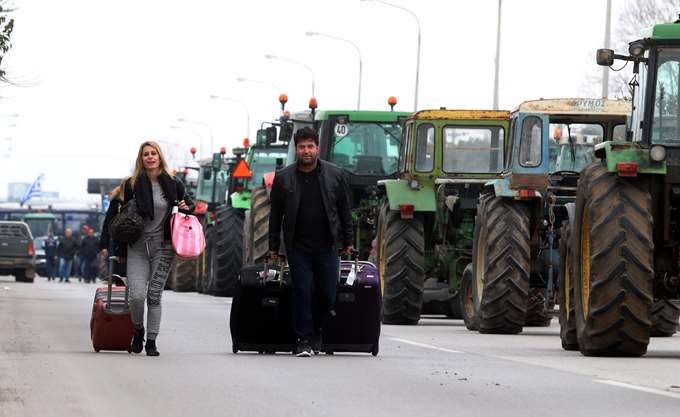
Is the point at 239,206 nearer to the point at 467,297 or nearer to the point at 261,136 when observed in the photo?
the point at 261,136

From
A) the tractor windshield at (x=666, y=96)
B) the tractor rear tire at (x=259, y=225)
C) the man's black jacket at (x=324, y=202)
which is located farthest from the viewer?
the tractor rear tire at (x=259, y=225)

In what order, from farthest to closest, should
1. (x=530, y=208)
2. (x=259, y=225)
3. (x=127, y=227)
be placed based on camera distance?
(x=259, y=225), (x=530, y=208), (x=127, y=227)

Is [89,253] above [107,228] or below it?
below

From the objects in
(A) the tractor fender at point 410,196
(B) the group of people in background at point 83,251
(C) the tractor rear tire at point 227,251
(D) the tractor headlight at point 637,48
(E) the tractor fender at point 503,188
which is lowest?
(B) the group of people in background at point 83,251

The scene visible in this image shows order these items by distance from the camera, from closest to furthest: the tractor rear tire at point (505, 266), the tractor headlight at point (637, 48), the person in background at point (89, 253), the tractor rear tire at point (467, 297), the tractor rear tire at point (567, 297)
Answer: the tractor headlight at point (637, 48) → the tractor rear tire at point (567, 297) → the tractor rear tire at point (505, 266) → the tractor rear tire at point (467, 297) → the person in background at point (89, 253)

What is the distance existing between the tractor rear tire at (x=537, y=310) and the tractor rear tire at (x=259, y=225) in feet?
30.8

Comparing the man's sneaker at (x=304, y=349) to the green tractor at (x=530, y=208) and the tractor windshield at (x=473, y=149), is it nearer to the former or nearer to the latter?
the green tractor at (x=530, y=208)

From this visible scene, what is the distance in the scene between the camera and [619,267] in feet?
55.7

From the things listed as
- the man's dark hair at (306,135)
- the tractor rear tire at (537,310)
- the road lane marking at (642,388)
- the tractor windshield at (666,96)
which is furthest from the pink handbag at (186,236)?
the tractor rear tire at (537,310)

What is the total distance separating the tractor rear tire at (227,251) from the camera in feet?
134

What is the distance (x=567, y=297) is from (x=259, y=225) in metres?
16.1

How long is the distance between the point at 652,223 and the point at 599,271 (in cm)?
62

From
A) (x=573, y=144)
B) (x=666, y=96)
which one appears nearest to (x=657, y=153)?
(x=666, y=96)

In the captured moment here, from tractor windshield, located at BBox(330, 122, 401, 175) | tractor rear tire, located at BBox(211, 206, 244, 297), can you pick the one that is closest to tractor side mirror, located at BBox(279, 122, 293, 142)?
tractor windshield, located at BBox(330, 122, 401, 175)
